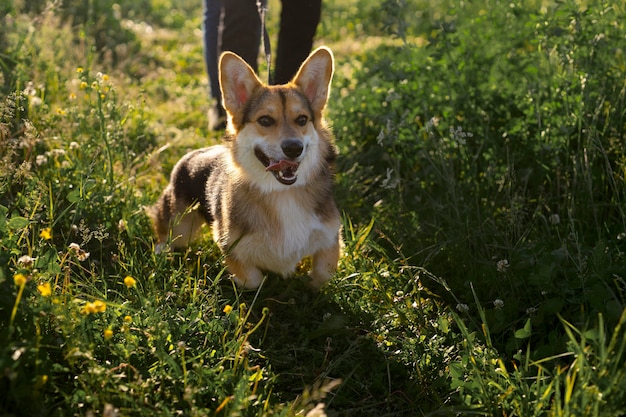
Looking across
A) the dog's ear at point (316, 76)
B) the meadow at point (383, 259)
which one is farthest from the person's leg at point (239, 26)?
the dog's ear at point (316, 76)

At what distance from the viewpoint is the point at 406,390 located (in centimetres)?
286

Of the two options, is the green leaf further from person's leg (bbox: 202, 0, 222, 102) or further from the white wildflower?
person's leg (bbox: 202, 0, 222, 102)

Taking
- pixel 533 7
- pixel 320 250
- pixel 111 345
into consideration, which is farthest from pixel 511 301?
pixel 533 7

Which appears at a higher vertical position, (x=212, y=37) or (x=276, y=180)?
(x=212, y=37)

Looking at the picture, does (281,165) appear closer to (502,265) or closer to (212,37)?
(502,265)

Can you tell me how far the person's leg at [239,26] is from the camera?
5059 mm

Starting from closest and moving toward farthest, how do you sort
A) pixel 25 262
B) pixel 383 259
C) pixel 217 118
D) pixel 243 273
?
1. pixel 25 262
2. pixel 243 273
3. pixel 383 259
4. pixel 217 118

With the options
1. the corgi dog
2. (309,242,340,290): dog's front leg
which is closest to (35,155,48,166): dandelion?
the corgi dog

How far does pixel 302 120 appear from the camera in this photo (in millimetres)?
3496

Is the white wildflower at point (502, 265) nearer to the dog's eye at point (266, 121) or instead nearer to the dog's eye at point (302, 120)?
the dog's eye at point (302, 120)

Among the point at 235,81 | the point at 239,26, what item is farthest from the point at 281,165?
the point at 239,26

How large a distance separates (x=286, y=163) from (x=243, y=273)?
1.93ft

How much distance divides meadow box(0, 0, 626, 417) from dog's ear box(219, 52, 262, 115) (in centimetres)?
72

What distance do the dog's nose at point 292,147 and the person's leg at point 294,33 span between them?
5.88 feet
